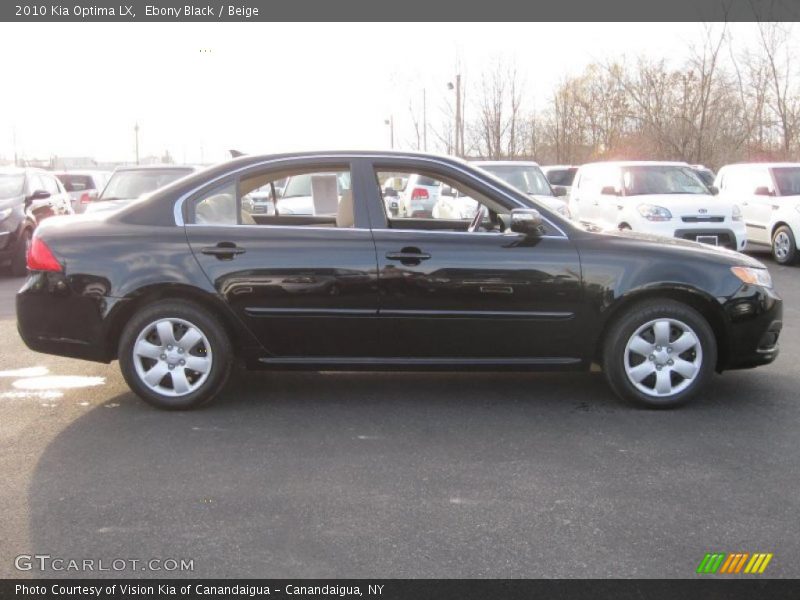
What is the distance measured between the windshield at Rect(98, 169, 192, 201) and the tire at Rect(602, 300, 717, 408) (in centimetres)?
958

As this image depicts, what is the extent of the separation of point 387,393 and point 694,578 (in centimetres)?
279

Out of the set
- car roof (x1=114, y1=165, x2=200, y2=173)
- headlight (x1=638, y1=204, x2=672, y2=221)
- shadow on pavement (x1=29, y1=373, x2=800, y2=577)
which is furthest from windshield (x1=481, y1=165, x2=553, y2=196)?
shadow on pavement (x1=29, y1=373, x2=800, y2=577)

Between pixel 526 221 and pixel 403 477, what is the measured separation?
182 centimetres

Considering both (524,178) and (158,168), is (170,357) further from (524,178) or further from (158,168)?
(524,178)

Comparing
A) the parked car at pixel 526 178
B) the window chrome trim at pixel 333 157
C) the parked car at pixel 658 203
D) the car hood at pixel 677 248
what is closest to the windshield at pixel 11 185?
the parked car at pixel 526 178

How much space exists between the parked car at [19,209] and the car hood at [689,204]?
949 centimetres

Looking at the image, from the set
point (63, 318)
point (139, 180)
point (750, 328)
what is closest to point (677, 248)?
point (750, 328)

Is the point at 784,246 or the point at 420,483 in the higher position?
the point at 784,246

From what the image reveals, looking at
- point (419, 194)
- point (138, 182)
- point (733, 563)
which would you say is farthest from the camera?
point (419, 194)

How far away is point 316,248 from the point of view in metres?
4.95

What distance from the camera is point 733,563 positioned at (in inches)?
121

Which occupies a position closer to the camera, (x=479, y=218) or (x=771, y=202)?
(x=479, y=218)

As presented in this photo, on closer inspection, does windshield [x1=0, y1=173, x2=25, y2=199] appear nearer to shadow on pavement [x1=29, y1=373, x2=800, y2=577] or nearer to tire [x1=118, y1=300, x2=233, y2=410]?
shadow on pavement [x1=29, y1=373, x2=800, y2=577]

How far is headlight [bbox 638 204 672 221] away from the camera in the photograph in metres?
11.9
